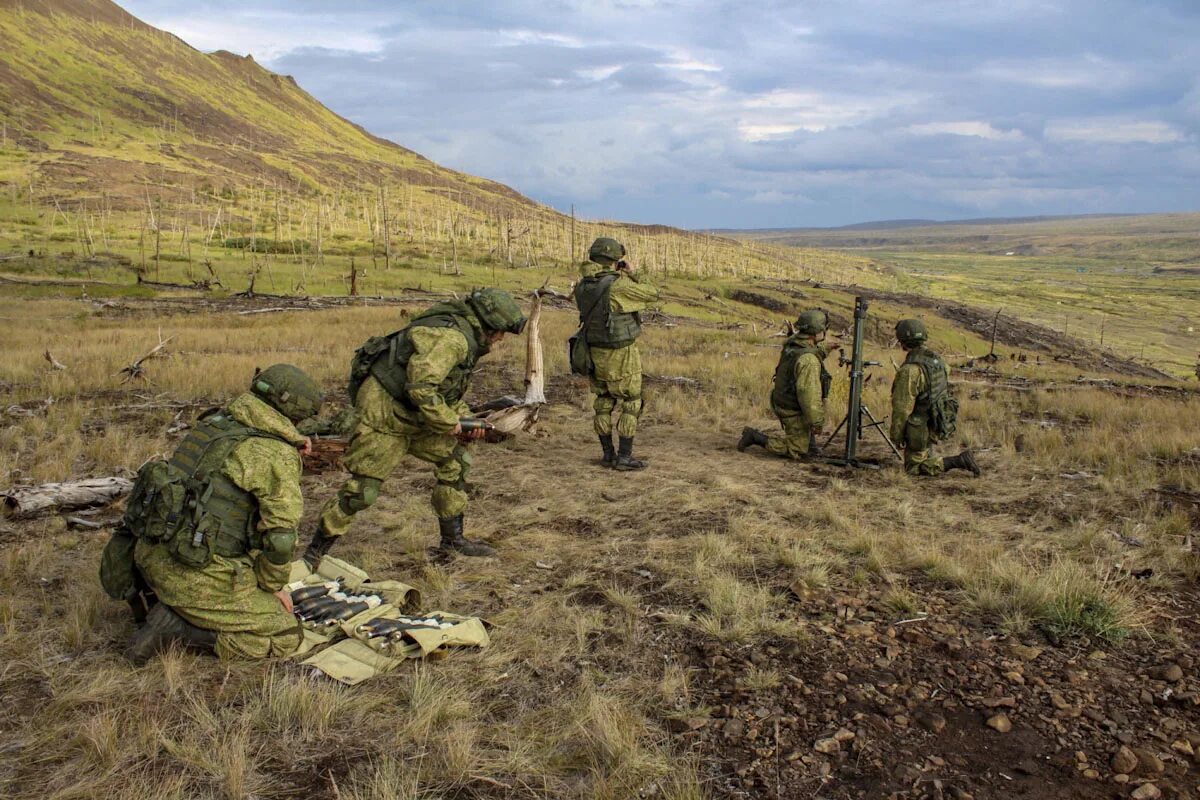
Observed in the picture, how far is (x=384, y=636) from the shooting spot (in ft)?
13.2

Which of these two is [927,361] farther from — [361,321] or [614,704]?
[361,321]

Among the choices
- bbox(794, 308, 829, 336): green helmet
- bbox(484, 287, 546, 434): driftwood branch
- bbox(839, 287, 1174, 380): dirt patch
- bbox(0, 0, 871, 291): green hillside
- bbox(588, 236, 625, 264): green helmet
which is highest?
bbox(0, 0, 871, 291): green hillside

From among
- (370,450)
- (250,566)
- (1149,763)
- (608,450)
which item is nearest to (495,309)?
(370,450)

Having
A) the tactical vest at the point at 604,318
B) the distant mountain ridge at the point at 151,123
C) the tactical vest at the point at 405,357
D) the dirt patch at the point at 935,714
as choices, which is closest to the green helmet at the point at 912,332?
the tactical vest at the point at 604,318

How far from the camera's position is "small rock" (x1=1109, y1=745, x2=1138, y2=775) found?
3.07 m

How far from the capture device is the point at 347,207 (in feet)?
220

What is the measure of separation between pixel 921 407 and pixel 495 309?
4.46 metres

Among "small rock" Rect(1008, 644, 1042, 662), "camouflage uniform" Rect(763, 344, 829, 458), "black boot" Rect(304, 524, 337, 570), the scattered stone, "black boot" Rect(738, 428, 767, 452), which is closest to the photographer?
the scattered stone

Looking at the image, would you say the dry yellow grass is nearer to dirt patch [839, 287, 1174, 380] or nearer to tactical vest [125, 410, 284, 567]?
tactical vest [125, 410, 284, 567]

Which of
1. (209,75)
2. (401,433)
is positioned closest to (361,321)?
(401,433)

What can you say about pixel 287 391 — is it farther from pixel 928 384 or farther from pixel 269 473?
pixel 928 384

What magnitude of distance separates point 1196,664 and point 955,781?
68.8 inches

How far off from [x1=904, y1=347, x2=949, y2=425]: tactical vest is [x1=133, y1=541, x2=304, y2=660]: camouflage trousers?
603 centimetres

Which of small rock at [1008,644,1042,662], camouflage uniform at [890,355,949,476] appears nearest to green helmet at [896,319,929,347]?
camouflage uniform at [890,355,949,476]
